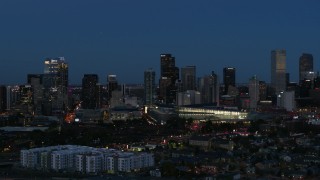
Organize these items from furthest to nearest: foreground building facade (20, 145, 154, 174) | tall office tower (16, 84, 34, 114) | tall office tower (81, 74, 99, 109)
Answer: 1. tall office tower (81, 74, 99, 109)
2. tall office tower (16, 84, 34, 114)
3. foreground building facade (20, 145, 154, 174)

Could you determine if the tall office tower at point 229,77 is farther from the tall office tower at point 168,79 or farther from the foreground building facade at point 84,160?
the foreground building facade at point 84,160

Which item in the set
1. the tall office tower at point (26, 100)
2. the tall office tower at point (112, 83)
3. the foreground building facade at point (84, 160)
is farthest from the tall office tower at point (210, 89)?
the foreground building facade at point (84, 160)

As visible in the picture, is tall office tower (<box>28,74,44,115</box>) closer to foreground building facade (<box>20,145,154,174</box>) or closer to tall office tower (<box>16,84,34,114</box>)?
tall office tower (<box>16,84,34,114</box>)

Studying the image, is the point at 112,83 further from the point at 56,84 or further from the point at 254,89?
the point at 254,89

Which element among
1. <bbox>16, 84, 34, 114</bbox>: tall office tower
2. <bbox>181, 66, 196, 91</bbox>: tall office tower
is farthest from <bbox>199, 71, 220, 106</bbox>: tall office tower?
<bbox>16, 84, 34, 114</bbox>: tall office tower

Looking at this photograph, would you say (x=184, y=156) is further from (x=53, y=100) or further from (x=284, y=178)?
(x=53, y=100)

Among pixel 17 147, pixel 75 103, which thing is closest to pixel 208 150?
pixel 17 147

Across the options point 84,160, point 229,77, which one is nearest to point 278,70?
point 229,77
